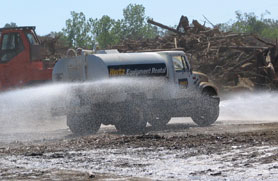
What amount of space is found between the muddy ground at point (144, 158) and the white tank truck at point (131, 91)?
1.91 metres

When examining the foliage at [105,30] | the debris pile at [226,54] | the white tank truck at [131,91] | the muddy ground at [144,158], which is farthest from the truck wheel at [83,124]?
the foliage at [105,30]

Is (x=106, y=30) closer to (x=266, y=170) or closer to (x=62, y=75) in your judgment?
(x=62, y=75)

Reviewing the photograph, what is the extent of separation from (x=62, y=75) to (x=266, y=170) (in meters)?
9.70

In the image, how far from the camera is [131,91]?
1691cm

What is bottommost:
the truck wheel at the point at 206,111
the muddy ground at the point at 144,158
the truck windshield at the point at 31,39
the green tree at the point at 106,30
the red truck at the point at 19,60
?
the muddy ground at the point at 144,158

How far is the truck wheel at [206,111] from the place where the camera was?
18562mm

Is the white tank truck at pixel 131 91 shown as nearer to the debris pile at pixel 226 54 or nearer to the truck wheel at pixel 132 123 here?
the truck wheel at pixel 132 123

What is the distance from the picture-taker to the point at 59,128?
19203mm

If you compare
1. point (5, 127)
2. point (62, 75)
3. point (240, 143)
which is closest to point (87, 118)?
point (62, 75)

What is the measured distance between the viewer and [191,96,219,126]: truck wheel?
18.6 meters

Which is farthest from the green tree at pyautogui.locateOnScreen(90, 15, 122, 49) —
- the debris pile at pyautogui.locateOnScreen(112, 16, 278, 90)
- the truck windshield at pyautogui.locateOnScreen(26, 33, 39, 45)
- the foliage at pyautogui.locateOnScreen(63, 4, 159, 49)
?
the truck windshield at pyautogui.locateOnScreen(26, 33, 39, 45)

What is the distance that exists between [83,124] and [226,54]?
13.5 metres

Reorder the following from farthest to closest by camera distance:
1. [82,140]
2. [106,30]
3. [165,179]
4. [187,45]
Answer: [106,30]
[187,45]
[82,140]
[165,179]

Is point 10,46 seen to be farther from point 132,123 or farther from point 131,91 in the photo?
point 132,123
